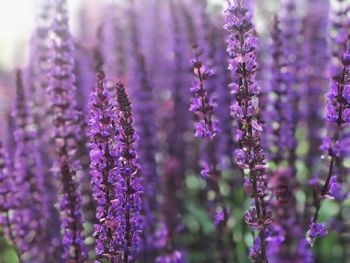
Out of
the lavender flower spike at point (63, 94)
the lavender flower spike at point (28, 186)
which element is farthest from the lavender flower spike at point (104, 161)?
the lavender flower spike at point (28, 186)

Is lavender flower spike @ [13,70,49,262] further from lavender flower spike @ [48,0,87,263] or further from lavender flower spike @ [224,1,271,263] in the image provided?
lavender flower spike @ [224,1,271,263]

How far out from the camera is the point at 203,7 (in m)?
7.40

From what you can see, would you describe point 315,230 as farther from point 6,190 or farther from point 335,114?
point 6,190

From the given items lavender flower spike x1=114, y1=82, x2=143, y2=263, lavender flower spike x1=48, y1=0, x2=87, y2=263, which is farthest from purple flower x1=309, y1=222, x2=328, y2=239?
lavender flower spike x1=48, y1=0, x2=87, y2=263

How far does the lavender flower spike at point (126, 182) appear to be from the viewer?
12.5 feet

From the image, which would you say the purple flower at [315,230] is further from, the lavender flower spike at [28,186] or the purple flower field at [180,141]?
the lavender flower spike at [28,186]

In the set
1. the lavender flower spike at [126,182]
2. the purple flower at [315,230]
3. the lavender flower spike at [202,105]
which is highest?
the lavender flower spike at [202,105]

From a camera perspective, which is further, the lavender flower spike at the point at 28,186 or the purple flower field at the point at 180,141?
the lavender flower spike at the point at 28,186

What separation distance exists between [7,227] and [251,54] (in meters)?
2.93

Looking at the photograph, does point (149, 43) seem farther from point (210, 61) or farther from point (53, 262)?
point (53, 262)

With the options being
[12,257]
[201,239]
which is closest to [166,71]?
[201,239]

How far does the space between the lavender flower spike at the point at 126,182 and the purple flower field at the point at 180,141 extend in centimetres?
1

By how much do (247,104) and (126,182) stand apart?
0.98m

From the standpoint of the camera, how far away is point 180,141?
27.7 ft
